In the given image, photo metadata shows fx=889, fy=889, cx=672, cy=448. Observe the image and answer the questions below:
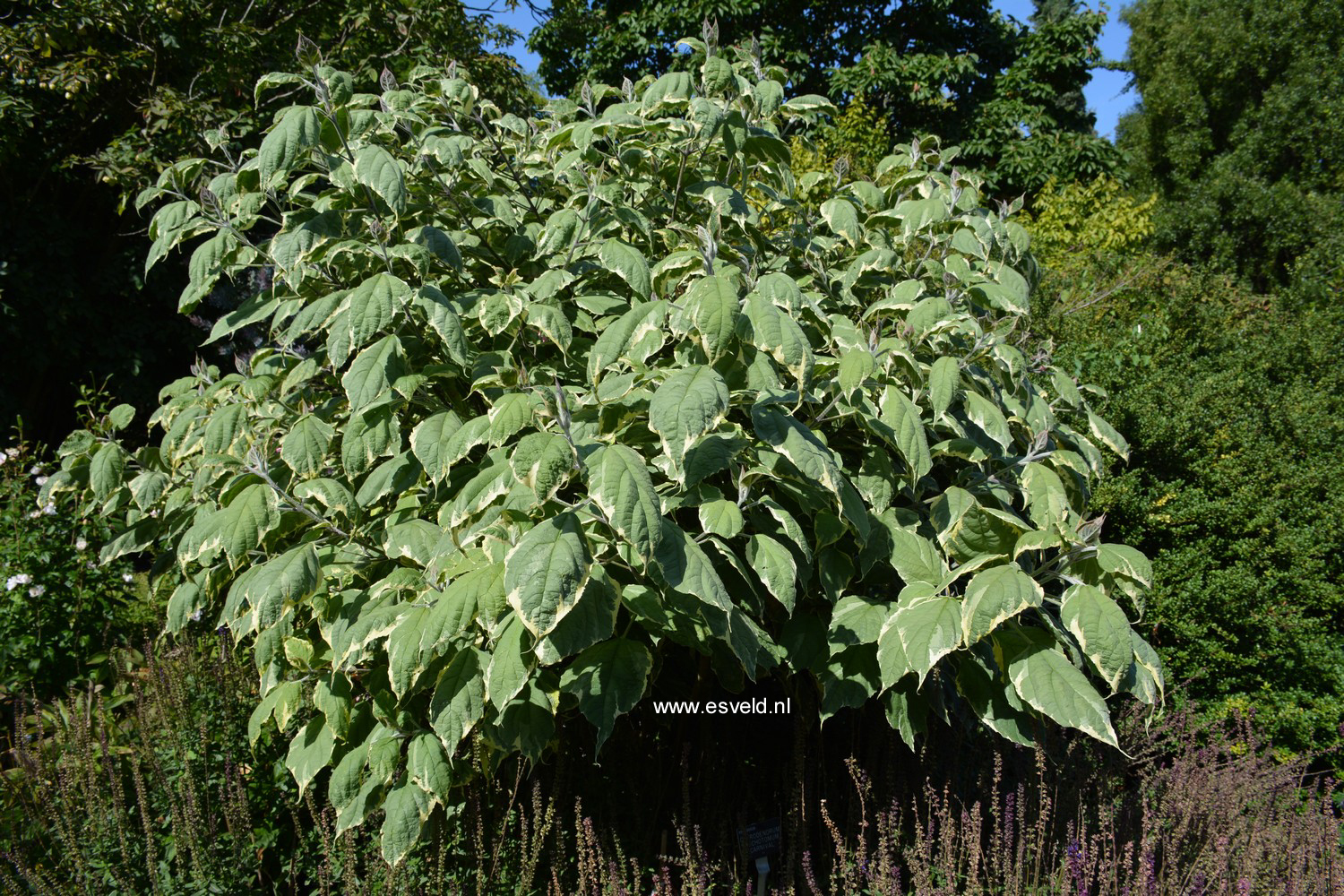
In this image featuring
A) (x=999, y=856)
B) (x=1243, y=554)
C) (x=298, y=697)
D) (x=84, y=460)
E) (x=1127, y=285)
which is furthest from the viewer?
(x=1127, y=285)

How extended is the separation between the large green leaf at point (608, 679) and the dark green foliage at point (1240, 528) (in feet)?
9.38

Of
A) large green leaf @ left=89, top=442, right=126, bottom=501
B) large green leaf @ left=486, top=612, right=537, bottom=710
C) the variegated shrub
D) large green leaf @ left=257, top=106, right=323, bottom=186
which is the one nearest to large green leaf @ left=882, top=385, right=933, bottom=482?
the variegated shrub

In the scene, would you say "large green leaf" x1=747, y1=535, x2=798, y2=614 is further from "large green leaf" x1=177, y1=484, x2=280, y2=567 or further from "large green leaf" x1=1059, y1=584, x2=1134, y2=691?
"large green leaf" x1=177, y1=484, x2=280, y2=567

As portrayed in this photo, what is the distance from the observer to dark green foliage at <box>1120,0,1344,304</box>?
42.9ft

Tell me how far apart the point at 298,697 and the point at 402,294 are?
104cm

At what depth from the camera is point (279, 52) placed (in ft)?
20.1

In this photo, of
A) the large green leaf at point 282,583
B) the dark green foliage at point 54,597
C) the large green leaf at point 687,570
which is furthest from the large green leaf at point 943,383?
the dark green foliage at point 54,597

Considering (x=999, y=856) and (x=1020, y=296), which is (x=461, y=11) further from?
(x=999, y=856)

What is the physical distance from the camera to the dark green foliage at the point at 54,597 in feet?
11.9

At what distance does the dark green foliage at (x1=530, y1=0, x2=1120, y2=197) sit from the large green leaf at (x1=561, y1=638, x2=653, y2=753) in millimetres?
11861

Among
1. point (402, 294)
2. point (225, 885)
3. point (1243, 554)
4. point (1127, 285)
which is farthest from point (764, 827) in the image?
point (1127, 285)

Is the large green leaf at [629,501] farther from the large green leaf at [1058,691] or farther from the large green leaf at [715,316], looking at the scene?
the large green leaf at [1058,691]

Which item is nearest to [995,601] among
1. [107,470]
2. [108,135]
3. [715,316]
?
[715,316]

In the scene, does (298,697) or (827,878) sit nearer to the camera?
(298,697)
